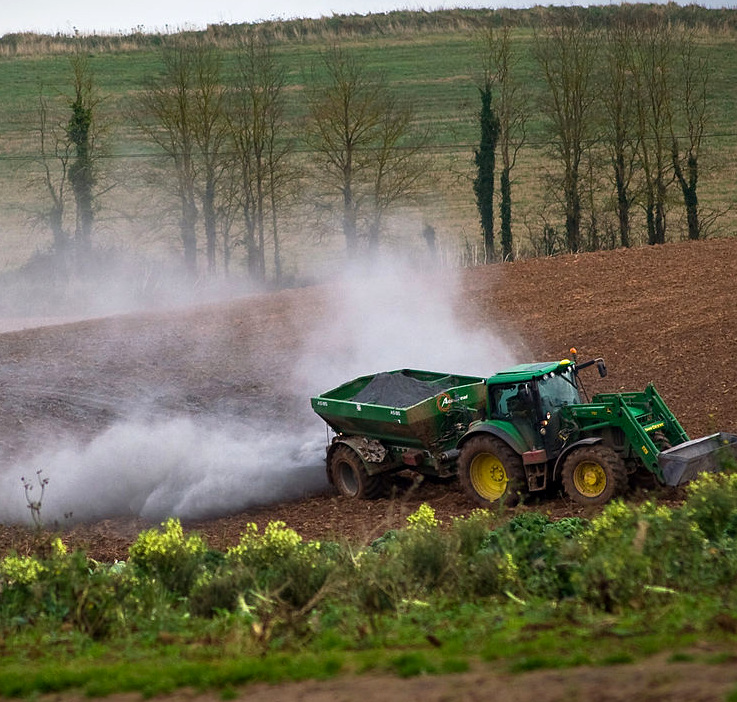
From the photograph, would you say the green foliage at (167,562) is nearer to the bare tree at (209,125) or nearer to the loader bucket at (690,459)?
the loader bucket at (690,459)

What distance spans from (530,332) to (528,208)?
25890 mm

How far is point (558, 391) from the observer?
15.2 meters

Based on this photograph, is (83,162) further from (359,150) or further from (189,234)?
(359,150)

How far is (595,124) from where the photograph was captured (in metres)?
40.6

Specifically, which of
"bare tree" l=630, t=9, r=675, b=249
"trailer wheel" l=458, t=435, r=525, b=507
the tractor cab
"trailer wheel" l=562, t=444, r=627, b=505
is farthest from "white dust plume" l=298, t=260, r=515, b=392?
"bare tree" l=630, t=9, r=675, b=249

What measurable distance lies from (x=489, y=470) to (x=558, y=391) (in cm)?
154

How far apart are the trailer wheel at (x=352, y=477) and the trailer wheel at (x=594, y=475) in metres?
3.31

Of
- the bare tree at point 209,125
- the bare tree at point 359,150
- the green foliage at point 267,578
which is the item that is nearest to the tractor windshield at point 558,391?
the green foliage at point 267,578

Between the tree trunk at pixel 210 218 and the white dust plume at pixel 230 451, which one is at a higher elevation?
the tree trunk at pixel 210 218

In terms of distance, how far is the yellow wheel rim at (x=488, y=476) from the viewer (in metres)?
15.3

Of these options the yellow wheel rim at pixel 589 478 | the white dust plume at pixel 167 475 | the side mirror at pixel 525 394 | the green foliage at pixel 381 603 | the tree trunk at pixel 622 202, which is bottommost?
the green foliage at pixel 381 603

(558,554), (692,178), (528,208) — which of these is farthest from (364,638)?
(528,208)

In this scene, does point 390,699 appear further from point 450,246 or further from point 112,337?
point 450,246

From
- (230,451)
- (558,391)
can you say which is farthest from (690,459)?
(230,451)
